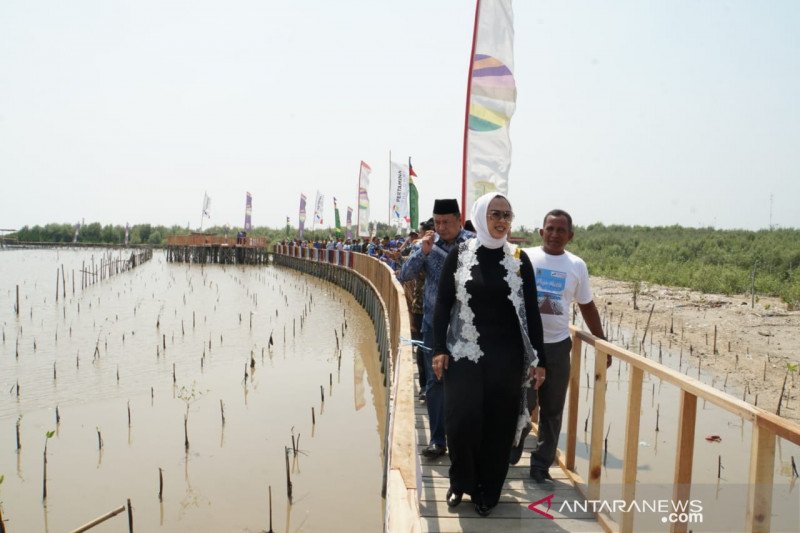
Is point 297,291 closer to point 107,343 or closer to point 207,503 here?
point 107,343

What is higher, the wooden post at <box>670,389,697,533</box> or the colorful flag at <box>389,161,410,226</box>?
the colorful flag at <box>389,161,410,226</box>

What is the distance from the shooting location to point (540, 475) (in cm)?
385

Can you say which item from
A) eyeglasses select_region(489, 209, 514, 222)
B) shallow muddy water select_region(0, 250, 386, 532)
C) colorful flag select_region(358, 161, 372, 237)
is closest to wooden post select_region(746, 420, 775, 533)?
eyeglasses select_region(489, 209, 514, 222)

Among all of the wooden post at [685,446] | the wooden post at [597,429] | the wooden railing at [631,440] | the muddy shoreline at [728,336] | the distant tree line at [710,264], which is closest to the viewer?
the wooden railing at [631,440]

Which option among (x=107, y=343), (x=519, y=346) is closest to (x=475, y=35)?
(x=519, y=346)

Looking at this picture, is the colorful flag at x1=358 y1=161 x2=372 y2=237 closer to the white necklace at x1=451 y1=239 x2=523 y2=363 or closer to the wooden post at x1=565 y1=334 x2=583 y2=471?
the wooden post at x1=565 y1=334 x2=583 y2=471

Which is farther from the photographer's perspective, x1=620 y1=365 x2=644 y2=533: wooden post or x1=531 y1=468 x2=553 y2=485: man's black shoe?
x1=531 y1=468 x2=553 y2=485: man's black shoe

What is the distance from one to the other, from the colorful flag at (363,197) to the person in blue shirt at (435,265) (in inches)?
881

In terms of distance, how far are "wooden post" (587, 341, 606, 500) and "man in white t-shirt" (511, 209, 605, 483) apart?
0.78ft

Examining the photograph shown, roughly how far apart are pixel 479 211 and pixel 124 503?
537 centimetres

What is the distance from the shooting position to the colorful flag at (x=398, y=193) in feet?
72.4

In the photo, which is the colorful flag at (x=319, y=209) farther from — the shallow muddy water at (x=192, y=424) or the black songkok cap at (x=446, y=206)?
the black songkok cap at (x=446, y=206)

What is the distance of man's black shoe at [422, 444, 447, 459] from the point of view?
4.18 m

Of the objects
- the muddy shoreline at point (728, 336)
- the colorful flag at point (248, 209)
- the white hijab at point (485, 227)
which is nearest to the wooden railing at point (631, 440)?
the white hijab at point (485, 227)
